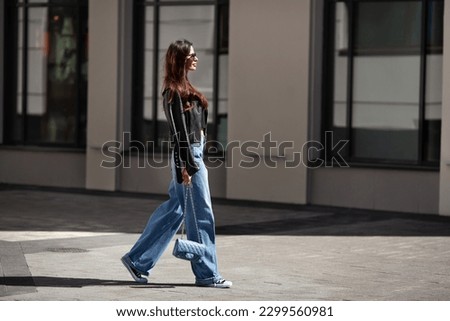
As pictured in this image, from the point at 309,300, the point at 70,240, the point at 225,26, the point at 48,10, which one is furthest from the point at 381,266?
the point at 48,10

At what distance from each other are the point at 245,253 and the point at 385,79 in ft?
18.6

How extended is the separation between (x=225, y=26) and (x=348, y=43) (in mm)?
2030

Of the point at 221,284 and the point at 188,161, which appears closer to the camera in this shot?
the point at 188,161

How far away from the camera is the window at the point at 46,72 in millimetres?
20078

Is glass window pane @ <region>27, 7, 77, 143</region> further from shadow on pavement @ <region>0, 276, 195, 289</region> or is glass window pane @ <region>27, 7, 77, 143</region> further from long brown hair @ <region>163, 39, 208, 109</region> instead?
long brown hair @ <region>163, 39, 208, 109</region>

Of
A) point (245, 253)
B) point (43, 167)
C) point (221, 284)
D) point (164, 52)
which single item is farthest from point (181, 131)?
point (43, 167)

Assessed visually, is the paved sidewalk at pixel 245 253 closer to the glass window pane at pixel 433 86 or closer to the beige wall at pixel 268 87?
the beige wall at pixel 268 87

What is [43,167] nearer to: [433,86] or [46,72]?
[46,72]

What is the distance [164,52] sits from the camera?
19328mm

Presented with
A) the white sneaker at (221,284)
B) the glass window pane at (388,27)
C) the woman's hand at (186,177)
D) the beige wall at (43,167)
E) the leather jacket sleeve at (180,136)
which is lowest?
the white sneaker at (221,284)

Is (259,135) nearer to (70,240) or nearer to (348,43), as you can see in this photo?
(348,43)

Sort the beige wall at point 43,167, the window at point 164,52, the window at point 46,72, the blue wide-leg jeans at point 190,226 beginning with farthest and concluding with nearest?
1. the window at point 46,72
2. the beige wall at point 43,167
3. the window at point 164,52
4. the blue wide-leg jeans at point 190,226

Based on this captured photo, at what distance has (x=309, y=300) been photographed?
9.34 m

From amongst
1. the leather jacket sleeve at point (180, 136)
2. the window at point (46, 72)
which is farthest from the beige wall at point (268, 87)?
the leather jacket sleeve at point (180, 136)
